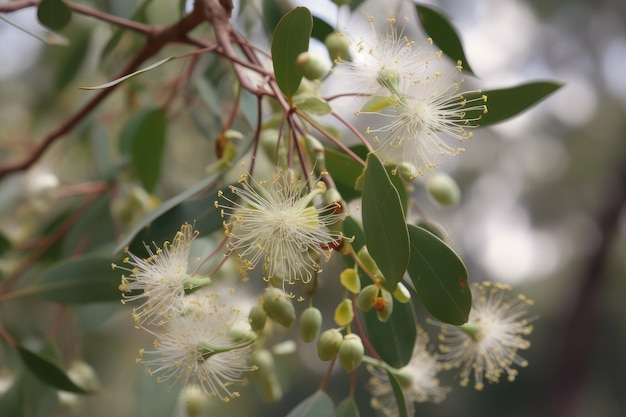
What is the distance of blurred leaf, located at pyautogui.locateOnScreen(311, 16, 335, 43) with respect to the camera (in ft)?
3.26

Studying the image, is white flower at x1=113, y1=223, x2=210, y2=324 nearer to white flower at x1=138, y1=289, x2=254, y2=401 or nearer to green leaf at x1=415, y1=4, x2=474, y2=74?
white flower at x1=138, y1=289, x2=254, y2=401

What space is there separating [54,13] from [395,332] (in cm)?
61

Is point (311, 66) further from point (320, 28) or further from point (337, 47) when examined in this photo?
point (320, 28)

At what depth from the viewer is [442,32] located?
0.96 metres

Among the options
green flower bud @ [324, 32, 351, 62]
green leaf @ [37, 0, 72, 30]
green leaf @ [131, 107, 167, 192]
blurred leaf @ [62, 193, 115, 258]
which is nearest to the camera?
green flower bud @ [324, 32, 351, 62]

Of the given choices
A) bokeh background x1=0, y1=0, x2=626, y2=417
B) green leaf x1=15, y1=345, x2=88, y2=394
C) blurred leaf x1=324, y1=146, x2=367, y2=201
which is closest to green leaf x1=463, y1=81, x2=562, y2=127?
blurred leaf x1=324, y1=146, x2=367, y2=201

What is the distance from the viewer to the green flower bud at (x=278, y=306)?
0.69m

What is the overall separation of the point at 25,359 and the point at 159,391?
7.3 inches

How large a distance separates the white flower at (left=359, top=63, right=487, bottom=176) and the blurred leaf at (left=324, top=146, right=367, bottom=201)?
4 cm

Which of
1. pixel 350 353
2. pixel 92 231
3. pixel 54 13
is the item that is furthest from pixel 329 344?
pixel 92 231

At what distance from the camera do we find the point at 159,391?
1008mm

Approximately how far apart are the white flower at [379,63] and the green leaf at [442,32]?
0.48 ft

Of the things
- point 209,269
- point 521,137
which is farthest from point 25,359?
point 521,137

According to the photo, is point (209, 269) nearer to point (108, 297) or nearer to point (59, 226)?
point (108, 297)
